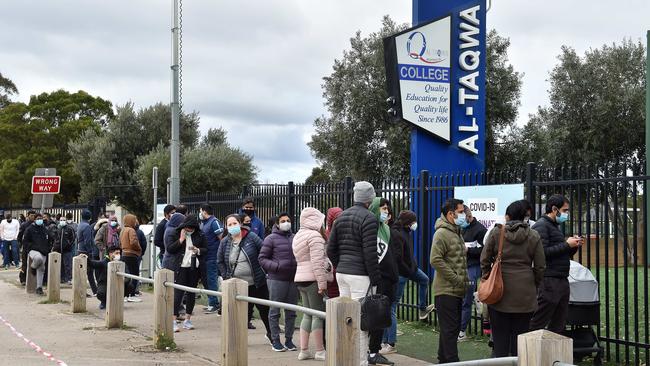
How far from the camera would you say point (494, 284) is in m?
7.56

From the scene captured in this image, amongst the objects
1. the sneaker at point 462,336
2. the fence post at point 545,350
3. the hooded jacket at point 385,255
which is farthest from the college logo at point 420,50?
the fence post at point 545,350

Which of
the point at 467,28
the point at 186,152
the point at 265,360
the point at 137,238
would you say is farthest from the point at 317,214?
the point at 186,152

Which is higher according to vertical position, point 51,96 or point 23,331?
point 51,96

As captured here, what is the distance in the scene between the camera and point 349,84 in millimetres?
33188

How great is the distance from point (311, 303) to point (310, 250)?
29.0 inches

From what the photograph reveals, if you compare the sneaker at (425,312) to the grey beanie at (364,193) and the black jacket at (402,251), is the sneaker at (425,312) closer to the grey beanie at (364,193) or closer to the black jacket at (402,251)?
the black jacket at (402,251)

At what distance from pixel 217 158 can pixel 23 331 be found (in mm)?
21828

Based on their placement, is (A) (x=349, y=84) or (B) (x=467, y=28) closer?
(B) (x=467, y=28)

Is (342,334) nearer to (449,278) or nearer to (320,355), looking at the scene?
(449,278)

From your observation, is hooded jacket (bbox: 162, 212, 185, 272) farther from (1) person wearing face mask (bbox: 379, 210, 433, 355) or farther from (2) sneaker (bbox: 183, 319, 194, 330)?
(1) person wearing face mask (bbox: 379, 210, 433, 355)

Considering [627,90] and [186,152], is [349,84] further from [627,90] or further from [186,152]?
[627,90]

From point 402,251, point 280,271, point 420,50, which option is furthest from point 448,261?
point 420,50

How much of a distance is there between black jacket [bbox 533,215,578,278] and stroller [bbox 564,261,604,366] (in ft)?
1.60

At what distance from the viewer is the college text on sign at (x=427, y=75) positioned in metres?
16.5
